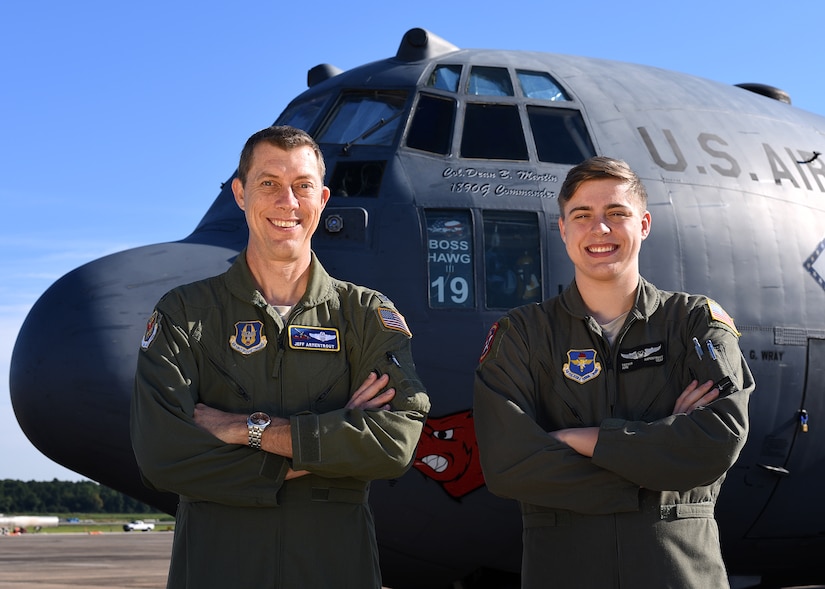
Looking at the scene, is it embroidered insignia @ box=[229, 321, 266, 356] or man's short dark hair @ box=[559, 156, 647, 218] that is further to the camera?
man's short dark hair @ box=[559, 156, 647, 218]

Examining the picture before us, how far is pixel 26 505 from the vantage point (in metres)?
114

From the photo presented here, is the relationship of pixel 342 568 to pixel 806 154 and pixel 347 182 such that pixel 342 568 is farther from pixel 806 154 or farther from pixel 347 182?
pixel 806 154

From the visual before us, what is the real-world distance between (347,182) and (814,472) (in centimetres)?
407

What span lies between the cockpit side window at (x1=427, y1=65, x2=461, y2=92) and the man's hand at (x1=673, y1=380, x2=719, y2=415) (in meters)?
4.09

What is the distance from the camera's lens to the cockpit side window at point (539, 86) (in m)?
7.75

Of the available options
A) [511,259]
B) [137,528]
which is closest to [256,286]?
[511,259]

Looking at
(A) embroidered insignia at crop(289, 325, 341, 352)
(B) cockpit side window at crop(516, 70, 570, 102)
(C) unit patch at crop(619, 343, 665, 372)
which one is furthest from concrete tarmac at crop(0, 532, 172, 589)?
(C) unit patch at crop(619, 343, 665, 372)

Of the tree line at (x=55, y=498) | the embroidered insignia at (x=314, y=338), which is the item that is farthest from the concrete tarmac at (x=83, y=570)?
the tree line at (x=55, y=498)

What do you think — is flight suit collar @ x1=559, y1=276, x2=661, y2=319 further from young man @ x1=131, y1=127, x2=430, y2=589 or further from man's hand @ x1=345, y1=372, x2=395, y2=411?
man's hand @ x1=345, y1=372, x2=395, y2=411

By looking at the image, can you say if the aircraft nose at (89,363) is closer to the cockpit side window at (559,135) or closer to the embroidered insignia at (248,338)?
the embroidered insignia at (248,338)

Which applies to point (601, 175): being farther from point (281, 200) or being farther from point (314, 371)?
point (314, 371)

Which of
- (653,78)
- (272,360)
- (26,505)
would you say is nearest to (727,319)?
(272,360)

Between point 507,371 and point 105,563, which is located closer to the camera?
point 507,371

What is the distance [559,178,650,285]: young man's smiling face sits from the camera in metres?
4.34
